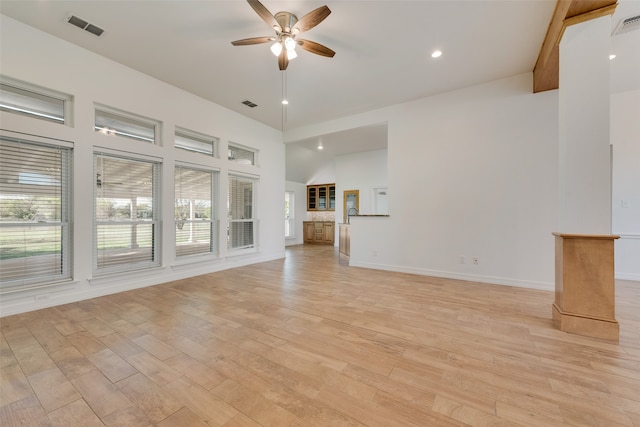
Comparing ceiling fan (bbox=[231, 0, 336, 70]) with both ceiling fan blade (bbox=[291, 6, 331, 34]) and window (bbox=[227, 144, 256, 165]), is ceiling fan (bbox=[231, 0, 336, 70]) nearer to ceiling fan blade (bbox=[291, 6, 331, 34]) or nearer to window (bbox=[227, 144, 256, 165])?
ceiling fan blade (bbox=[291, 6, 331, 34])

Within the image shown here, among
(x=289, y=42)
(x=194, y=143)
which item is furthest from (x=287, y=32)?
(x=194, y=143)

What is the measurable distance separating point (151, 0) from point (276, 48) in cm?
126

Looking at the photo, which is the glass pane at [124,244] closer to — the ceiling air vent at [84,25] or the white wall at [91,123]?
the white wall at [91,123]

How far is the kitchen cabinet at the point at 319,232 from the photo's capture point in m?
9.27

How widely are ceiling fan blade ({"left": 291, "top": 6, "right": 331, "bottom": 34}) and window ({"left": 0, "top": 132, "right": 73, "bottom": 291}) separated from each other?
3.10 m

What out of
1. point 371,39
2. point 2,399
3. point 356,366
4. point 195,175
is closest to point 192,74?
point 195,175

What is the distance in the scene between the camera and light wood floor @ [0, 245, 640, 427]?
1311mm

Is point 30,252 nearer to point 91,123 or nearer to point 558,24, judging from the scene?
point 91,123

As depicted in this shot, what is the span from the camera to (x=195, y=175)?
4.46m

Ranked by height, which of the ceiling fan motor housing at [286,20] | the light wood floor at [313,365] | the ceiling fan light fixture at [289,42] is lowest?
the light wood floor at [313,365]

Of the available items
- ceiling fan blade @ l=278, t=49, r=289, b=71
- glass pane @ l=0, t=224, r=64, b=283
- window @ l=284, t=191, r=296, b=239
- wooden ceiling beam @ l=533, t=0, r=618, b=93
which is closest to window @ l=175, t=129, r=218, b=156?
glass pane @ l=0, t=224, r=64, b=283

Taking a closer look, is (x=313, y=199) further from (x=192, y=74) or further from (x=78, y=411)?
(x=78, y=411)

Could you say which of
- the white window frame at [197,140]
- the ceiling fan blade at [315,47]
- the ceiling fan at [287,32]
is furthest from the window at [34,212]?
the ceiling fan blade at [315,47]

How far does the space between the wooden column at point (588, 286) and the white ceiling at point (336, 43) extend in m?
2.33
